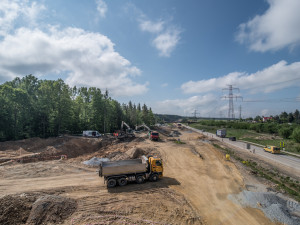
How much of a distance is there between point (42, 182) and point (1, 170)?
7328mm

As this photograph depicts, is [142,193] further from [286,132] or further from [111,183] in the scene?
[286,132]

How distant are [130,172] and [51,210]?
714cm

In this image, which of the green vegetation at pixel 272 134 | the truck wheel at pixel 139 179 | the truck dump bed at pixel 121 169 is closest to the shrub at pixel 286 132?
the green vegetation at pixel 272 134

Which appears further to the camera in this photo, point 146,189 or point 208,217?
point 146,189

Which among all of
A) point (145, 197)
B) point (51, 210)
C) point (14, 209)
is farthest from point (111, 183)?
point (14, 209)

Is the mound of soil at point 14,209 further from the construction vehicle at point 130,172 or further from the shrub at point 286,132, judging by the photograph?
the shrub at point 286,132

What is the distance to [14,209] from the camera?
10.5 metres

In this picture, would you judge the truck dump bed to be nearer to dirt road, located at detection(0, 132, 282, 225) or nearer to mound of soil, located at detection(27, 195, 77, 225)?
dirt road, located at detection(0, 132, 282, 225)

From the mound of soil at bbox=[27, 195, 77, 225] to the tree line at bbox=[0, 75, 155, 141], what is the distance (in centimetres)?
Result: 3416

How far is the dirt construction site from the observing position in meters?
Answer: 10.6

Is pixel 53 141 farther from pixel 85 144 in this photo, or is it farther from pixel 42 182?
pixel 42 182

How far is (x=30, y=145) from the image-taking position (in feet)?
105

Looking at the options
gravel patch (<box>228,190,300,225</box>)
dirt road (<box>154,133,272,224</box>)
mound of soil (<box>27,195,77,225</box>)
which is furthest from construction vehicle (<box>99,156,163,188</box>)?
gravel patch (<box>228,190,300,225</box>)

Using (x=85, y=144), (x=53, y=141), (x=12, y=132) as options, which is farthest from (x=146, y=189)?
(x=12, y=132)
